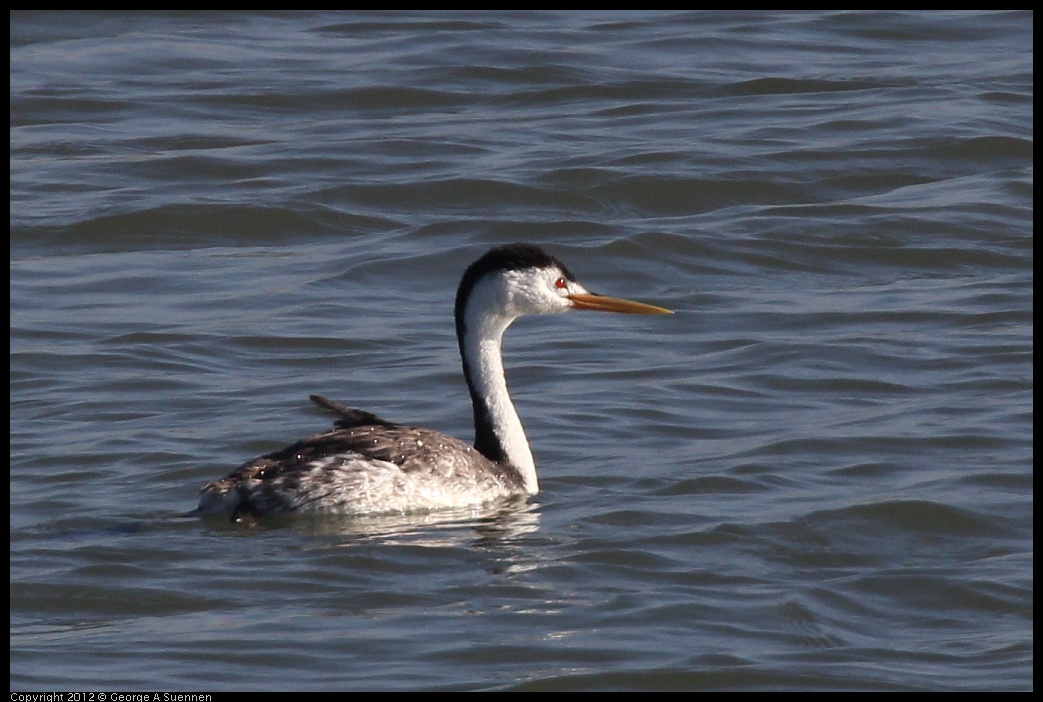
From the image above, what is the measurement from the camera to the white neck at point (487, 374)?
9.88 m

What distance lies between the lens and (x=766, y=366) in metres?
11.9

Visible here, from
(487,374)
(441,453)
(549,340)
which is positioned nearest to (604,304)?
(487,374)

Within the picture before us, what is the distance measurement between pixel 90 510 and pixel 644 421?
3065 millimetres

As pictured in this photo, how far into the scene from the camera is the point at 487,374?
9.98 metres

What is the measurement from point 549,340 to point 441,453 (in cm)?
350

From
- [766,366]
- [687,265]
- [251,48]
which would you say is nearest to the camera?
[766,366]

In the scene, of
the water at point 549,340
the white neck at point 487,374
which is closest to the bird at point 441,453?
the white neck at point 487,374

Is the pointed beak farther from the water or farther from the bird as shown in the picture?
the water

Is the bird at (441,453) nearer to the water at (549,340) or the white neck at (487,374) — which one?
the white neck at (487,374)

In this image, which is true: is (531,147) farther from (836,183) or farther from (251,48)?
(251,48)

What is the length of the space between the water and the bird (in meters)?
0.13

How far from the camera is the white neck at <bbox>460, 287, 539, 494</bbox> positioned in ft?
32.4

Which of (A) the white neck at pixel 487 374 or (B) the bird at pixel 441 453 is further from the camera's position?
(A) the white neck at pixel 487 374

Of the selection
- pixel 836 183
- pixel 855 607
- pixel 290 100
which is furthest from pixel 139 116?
pixel 855 607
